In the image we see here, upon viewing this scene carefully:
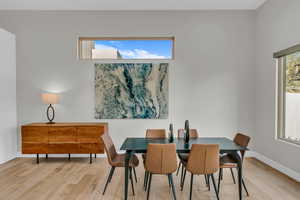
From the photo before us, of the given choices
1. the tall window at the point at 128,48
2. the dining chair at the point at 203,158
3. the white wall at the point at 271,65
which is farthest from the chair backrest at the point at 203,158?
the tall window at the point at 128,48

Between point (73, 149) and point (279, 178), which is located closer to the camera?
point (279, 178)

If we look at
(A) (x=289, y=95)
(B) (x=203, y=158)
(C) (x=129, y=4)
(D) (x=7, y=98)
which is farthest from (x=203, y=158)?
(D) (x=7, y=98)

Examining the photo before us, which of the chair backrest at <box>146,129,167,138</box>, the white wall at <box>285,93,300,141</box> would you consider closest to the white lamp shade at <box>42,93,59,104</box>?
the chair backrest at <box>146,129,167,138</box>

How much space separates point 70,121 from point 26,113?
3.40 feet

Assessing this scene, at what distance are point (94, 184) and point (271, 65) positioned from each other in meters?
4.05

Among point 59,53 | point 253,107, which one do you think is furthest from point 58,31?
point 253,107

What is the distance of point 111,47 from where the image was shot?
5.00 meters

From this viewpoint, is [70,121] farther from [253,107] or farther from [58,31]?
[253,107]

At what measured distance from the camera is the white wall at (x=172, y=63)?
16.0 ft

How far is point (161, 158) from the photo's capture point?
8.33 feet

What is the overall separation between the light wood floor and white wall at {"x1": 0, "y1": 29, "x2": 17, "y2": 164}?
0.42 meters

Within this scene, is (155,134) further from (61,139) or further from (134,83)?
(61,139)

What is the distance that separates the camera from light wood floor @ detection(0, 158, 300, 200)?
2930 mm

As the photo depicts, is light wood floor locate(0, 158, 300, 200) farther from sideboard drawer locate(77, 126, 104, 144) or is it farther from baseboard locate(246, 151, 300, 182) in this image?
sideboard drawer locate(77, 126, 104, 144)
